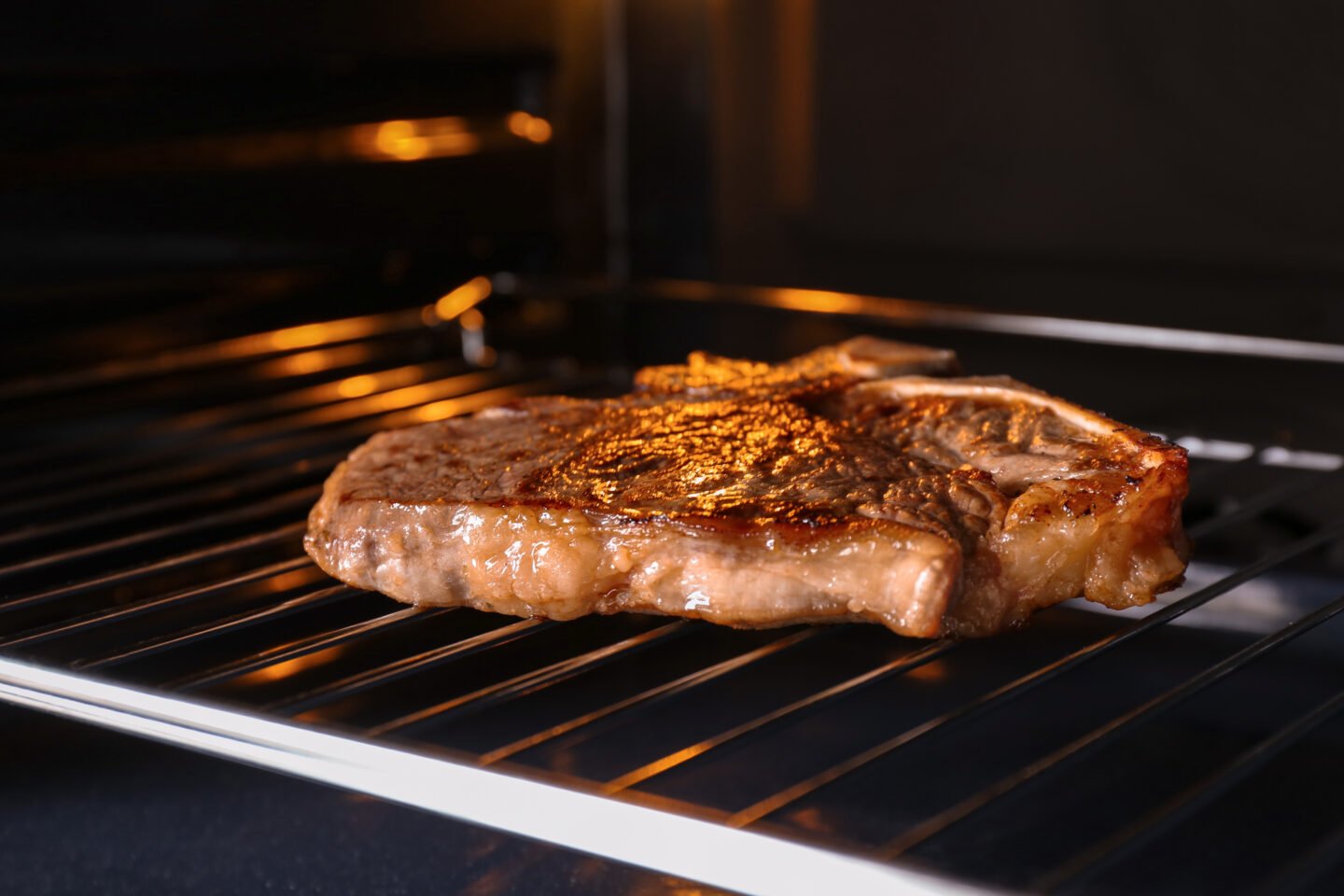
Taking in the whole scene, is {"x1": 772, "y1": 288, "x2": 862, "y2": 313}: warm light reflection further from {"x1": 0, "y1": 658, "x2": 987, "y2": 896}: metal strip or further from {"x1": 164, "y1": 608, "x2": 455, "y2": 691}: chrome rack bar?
{"x1": 0, "y1": 658, "x2": 987, "y2": 896}: metal strip

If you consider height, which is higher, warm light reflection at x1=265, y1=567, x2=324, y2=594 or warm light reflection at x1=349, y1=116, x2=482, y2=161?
warm light reflection at x1=349, y1=116, x2=482, y2=161

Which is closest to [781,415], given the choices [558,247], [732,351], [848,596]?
[848,596]

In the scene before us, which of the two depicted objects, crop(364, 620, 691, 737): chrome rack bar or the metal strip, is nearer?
the metal strip

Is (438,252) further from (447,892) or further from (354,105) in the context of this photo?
(447,892)

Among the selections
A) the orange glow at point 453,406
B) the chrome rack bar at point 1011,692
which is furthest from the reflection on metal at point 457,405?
the chrome rack bar at point 1011,692

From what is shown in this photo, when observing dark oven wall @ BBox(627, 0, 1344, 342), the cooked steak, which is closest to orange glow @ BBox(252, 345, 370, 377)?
dark oven wall @ BBox(627, 0, 1344, 342)

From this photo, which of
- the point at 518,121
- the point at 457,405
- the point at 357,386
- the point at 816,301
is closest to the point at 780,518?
the point at 457,405

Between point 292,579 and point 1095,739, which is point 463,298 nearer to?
point 292,579

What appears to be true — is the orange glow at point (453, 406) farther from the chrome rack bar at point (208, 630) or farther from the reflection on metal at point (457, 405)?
the chrome rack bar at point (208, 630)
